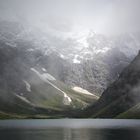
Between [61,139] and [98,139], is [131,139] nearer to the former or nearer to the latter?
[98,139]

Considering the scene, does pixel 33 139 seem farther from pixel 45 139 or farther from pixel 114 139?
pixel 114 139

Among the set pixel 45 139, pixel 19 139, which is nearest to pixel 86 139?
pixel 45 139

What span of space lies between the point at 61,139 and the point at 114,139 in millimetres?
18767

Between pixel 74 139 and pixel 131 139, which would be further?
pixel 74 139

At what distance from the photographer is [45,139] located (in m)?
121

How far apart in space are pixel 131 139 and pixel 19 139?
38989 millimetres

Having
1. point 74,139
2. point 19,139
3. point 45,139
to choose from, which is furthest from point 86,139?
point 19,139

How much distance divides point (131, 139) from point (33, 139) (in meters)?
34.1

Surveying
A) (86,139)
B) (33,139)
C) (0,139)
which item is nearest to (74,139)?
(86,139)

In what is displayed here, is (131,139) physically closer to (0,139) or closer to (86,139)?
(86,139)

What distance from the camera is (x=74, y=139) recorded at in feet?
398

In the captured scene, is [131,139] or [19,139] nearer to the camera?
[131,139]

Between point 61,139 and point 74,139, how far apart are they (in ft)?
15.0

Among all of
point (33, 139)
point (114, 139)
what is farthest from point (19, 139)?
point (114, 139)
